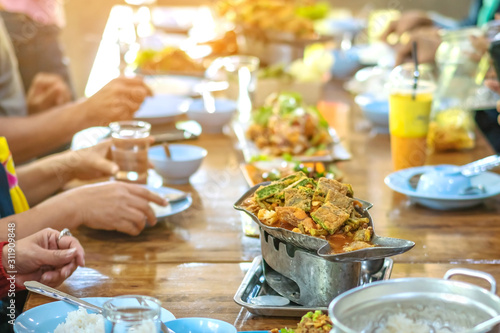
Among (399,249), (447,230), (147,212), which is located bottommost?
(447,230)

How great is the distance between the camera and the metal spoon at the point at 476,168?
161cm

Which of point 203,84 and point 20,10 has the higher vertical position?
point 20,10

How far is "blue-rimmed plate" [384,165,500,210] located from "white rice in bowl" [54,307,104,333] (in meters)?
0.98

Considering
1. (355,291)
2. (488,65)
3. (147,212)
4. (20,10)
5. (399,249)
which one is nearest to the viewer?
(355,291)

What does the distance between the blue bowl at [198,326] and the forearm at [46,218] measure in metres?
0.57

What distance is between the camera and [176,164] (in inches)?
74.9

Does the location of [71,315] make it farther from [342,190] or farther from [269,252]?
[342,190]

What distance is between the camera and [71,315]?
1012mm

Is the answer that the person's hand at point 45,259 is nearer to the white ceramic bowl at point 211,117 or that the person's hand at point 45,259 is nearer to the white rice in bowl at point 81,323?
the white rice in bowl at point 81,323

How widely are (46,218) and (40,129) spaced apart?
966 mm

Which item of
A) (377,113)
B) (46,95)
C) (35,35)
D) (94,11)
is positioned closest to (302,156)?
(377,113)

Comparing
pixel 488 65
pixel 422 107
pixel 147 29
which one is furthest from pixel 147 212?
pixel 147 29

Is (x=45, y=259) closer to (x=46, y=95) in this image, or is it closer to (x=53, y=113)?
(x=53, y=113)

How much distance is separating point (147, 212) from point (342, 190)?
562 millimetres
